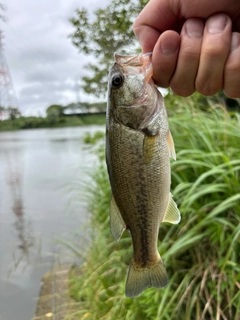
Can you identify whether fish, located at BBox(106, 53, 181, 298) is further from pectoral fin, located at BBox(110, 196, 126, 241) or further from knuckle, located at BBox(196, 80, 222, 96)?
knuckle, located at BBox(196, 80, 222, 96)

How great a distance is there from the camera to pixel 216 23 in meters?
1.13

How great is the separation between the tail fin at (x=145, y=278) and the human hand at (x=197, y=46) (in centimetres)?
70

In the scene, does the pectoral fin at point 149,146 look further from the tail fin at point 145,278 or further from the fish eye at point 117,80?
the tail fin at point 145,278

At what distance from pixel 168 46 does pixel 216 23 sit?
0.53 feet

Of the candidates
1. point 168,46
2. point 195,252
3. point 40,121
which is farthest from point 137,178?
point 40,121

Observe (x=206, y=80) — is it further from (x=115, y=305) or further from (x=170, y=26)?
(x=115, y=305)

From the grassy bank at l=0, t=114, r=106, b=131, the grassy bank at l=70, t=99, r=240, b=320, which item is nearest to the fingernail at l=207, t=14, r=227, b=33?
the grassy bank at l=70, t=99, r=240, b=320

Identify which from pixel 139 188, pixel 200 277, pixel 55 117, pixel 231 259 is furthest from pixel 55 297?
pixel 55 117

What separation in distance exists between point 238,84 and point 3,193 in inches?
268

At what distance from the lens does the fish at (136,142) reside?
1.26m

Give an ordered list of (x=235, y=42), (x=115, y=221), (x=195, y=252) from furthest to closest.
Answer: (x=195, y=252) < (x=115, y=221) < (x=235, y=42)

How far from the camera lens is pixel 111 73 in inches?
50.8

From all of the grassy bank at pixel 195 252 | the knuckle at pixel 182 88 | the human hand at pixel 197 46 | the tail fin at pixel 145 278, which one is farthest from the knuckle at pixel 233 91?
the grassy bank at pixel 195 252

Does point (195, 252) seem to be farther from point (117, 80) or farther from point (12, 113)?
point (12, 113)
